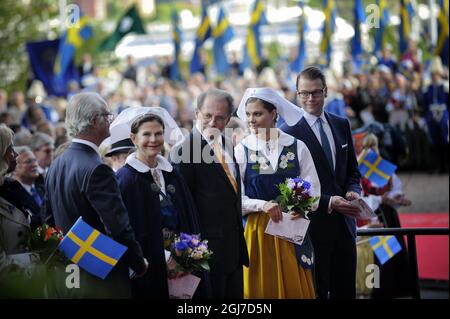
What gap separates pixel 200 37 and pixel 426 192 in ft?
27.1

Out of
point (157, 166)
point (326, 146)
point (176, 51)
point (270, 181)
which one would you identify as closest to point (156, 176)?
point (157, 166)

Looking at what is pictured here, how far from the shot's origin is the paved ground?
15.5 meters

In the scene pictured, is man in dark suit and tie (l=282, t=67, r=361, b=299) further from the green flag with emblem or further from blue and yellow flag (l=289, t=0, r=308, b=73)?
blue and yellow flag (l=289, t=0, r=308, b=73)

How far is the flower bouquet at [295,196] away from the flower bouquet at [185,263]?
2.24ft

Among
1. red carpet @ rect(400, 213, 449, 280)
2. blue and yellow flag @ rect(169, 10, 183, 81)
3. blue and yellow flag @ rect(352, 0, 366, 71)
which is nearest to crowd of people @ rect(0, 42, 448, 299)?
red carpet @ rect(400, 213, 449, 280)

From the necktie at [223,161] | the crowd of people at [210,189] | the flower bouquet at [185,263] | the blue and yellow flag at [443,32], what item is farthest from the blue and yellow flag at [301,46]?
the flower bouquet at [185,263]

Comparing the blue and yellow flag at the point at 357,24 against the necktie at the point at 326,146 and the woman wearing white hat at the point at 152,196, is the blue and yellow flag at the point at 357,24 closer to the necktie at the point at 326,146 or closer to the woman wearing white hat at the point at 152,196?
the necktie at the point at 326,146

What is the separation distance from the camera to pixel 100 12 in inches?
3152

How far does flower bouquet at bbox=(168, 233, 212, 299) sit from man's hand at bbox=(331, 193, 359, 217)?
3.61 ft

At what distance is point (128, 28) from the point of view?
2177cm

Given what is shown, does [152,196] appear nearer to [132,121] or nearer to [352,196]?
[132,121]

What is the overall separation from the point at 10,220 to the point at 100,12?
248 feet

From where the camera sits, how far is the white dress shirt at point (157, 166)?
20.8ft

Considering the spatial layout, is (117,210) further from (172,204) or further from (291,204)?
(291,204)
